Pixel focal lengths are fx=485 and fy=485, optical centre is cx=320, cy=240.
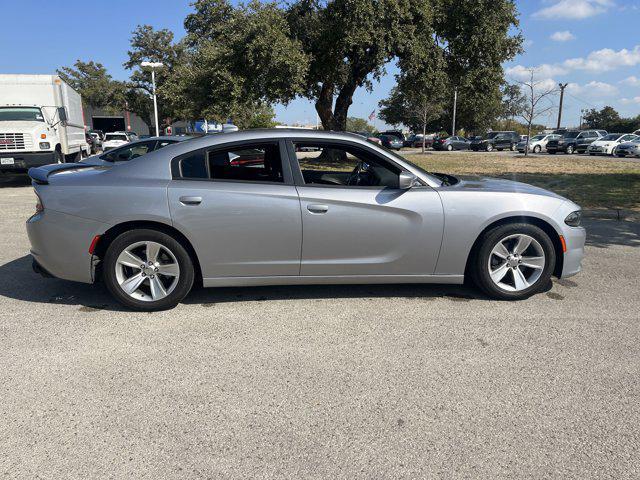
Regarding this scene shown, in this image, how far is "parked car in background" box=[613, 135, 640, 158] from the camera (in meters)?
28.4

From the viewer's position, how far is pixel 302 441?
8.28 feet

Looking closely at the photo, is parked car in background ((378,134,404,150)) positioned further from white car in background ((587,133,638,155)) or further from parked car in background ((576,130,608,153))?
white car in background ((587,133,638,155))

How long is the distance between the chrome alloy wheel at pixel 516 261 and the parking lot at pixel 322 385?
0.23 m

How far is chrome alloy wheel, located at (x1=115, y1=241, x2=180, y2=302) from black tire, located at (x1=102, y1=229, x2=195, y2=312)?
3cm

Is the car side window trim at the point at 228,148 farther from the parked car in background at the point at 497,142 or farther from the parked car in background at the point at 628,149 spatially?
the parked car in background at the point at 497,142

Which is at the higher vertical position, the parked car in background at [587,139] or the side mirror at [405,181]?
the parked car in background at [587,139]

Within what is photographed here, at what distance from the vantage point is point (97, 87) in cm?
6144

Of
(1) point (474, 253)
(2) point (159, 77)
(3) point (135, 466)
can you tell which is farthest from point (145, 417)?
(2) point (159, 77)

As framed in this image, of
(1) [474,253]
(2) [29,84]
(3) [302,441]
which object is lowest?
(3) [302,441]

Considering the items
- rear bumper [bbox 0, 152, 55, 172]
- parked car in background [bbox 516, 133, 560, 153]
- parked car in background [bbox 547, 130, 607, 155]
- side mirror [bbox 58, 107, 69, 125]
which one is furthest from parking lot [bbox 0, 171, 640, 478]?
parked car in background [bbox 516, 133, 560, 153]

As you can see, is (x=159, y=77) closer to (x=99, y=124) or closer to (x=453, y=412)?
(x=99, y=124)

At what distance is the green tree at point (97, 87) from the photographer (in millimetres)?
59997

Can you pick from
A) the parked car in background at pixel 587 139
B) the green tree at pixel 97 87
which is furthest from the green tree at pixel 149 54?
the parked car in background at pixel 587 139

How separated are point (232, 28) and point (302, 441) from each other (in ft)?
64.4
